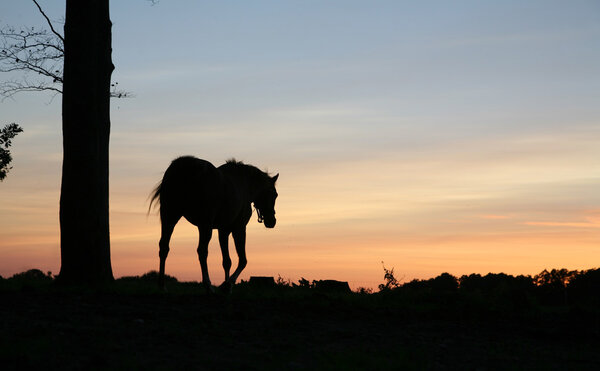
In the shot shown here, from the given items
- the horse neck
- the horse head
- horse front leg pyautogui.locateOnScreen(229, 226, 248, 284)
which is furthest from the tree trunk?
the horse head

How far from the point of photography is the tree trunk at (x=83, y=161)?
13.5m

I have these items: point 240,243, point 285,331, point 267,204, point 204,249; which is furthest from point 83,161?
point 285,331

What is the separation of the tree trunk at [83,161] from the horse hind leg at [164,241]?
107 cm

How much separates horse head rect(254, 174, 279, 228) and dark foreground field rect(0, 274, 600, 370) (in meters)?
4.25

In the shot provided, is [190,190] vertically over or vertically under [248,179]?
under

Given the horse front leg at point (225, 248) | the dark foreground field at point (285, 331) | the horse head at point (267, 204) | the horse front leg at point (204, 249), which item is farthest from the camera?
the horse head at point (267, 204)

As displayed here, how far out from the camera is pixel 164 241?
14.2 m

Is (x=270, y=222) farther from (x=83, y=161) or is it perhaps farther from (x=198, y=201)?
(x=83, y=161)

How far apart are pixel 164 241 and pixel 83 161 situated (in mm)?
2354

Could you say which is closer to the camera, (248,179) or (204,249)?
(204,249)

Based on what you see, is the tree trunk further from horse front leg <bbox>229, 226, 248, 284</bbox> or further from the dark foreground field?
horse front leg <bbox>229, 226, 248, 284</bbox>

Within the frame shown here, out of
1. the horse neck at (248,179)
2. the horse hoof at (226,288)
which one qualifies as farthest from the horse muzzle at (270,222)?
the horse hoof at (226,288)

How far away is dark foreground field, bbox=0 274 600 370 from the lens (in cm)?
753

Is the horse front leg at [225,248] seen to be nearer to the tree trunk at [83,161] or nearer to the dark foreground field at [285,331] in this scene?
the dark foreground field at [285,331]
